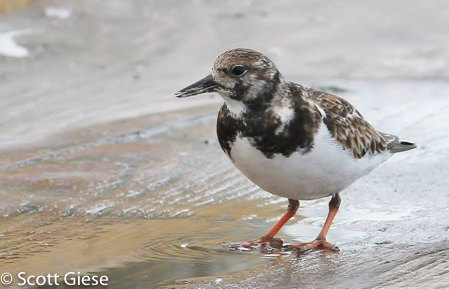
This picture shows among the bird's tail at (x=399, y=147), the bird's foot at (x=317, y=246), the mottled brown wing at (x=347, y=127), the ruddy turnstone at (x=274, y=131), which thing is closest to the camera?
the ruddy turnstone at (x=274, y=131)

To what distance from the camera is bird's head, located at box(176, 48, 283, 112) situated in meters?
3.94

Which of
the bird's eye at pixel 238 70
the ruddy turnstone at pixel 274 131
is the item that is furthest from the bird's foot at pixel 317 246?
the bird's eye at pixel 238 70

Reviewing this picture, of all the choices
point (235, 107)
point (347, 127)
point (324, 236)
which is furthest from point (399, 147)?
point (235, 107)

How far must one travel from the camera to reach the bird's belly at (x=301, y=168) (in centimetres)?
387

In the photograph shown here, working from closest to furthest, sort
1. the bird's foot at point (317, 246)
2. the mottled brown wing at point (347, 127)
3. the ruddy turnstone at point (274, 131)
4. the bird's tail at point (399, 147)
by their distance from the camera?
1. the ruddy turnstone at point (274, 131)
2. the bird's foot at point (317, 246)
3. the mottled brown wing at point (347, 127)
4. the bird's tail at point (399, 147)

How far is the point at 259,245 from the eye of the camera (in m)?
4.16

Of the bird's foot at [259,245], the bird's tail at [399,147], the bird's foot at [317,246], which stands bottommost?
the bird's foot at [259,245]

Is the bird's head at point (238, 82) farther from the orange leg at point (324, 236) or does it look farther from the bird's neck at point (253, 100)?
the orange leg at point (324, 236)

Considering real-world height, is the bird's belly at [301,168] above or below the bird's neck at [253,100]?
below

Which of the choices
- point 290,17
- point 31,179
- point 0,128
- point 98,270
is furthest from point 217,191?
point 290,17

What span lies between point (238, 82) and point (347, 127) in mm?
680

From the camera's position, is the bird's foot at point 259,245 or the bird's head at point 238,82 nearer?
the bird's head at point 238,82

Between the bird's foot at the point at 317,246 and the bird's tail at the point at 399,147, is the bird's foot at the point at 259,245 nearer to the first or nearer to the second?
the bird's foot at the point at 317,246

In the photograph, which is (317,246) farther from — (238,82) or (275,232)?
(238,82)
